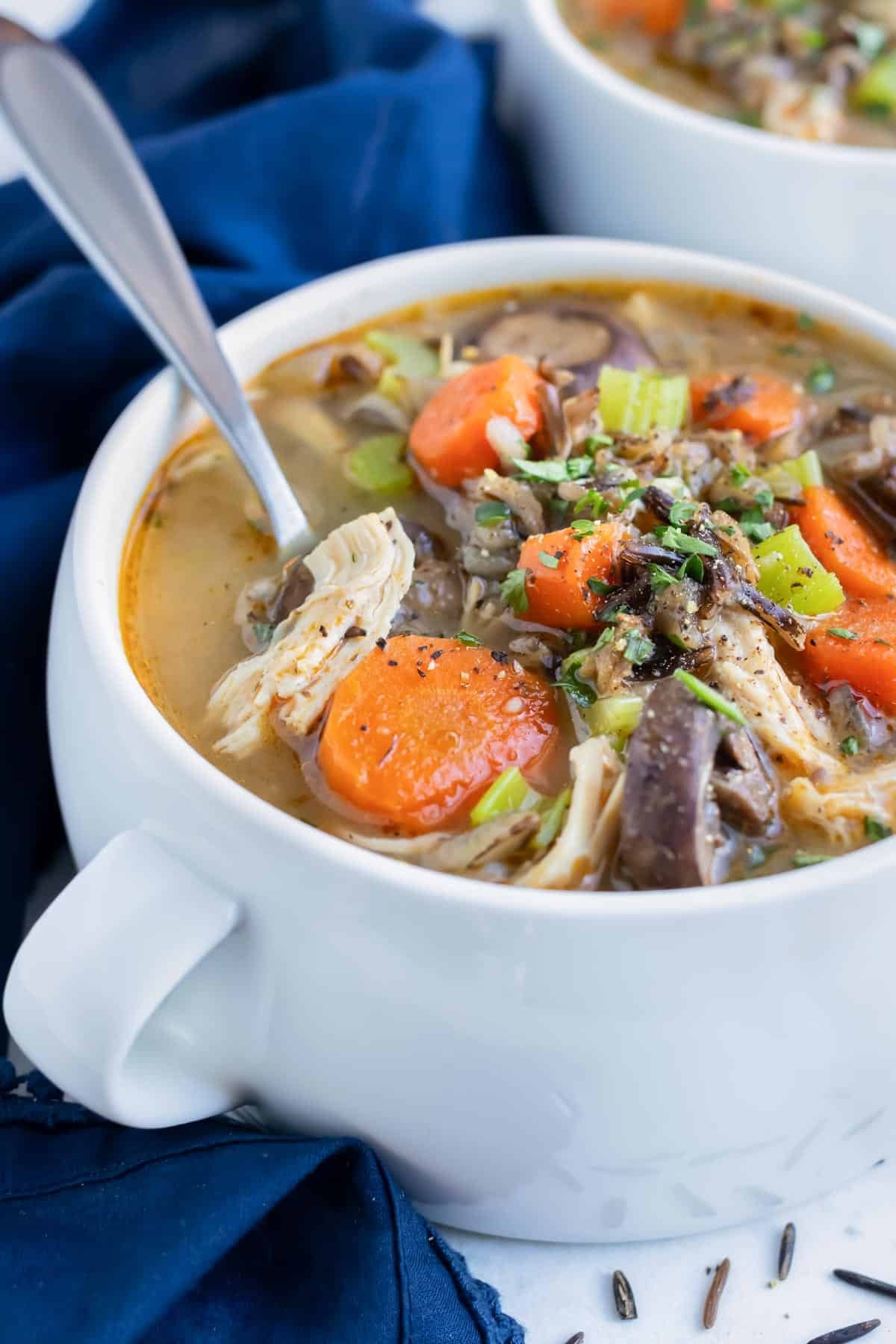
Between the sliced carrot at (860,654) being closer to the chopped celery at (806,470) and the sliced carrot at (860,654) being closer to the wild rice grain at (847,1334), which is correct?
the chopped celery at (806,470)

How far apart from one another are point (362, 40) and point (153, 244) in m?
1.40

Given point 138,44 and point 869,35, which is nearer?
point 869,35

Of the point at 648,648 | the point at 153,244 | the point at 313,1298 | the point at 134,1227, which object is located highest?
the point at 153,244

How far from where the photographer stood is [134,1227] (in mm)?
1727

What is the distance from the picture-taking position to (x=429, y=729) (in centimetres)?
178

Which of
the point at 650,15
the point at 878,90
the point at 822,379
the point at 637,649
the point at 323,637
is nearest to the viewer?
the point at 637,649

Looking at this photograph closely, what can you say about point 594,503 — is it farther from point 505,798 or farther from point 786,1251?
point 786,1251

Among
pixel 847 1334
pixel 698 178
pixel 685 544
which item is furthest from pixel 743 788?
pixel 698 178

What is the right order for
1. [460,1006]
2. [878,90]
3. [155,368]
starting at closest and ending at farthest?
[460,1006] < [155,368] < [878,90]

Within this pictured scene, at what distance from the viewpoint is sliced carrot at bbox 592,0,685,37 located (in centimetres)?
330

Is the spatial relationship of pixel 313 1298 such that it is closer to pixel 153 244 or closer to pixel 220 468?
pixel 220 468

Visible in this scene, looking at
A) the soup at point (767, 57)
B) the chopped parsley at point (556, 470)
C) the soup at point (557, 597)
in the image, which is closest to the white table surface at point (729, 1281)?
the soup at point (557, 597)

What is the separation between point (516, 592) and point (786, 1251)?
88cm

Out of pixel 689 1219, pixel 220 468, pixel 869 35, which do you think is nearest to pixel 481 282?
pixel 220 468
